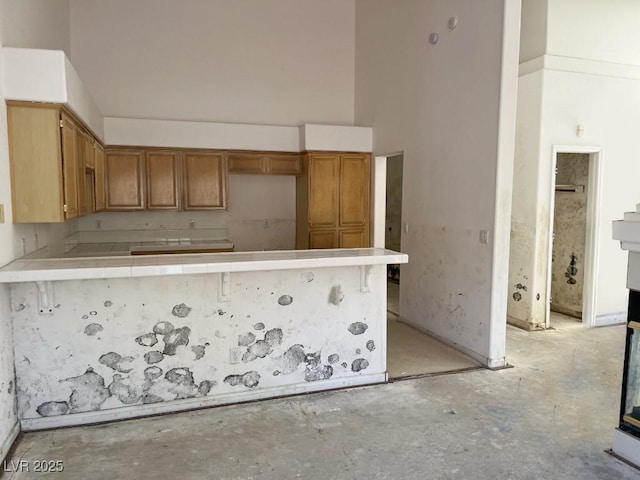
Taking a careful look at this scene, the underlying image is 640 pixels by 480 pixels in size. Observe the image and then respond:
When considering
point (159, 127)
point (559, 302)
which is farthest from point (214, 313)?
point (559, 302)

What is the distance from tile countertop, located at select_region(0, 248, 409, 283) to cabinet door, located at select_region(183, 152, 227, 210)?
2758 mm

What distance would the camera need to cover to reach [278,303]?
3.39 meters

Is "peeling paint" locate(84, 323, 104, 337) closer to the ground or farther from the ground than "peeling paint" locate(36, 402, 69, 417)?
farther from the ground

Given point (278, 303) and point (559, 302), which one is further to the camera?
point (559, 302)

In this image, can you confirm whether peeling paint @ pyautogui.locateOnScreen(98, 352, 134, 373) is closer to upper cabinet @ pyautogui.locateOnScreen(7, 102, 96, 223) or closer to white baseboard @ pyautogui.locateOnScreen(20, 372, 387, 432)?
white baseboard @ pyautogui.locateOnScreen(20, 372, 387, 432)

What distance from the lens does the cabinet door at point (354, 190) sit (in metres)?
6.19

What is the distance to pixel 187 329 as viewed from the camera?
320cm

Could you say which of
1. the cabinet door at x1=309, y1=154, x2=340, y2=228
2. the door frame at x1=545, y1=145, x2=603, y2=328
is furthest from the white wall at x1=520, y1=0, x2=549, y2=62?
the cabinet door at x1=309, y1=154, x2=340, y2=228

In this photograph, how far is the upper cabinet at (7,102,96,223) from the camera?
8.98 feet

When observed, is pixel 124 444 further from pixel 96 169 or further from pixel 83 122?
pixel 96 169

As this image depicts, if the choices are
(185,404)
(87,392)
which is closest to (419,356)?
(185,404)

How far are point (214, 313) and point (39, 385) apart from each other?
1173 millimetres

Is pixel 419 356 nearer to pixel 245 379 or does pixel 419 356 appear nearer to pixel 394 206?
pixel 245 379

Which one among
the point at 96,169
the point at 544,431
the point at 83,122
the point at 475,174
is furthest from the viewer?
the point at 96,169
